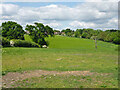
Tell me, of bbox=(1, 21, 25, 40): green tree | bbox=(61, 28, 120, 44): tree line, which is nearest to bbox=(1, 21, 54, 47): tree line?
bbox=(1, 21, 25, 40): green tree

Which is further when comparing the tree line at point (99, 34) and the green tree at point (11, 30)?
the tree line at point (99, 34)

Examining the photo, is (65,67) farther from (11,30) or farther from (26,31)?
(26,31)

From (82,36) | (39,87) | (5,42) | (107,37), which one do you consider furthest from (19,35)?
(82,36)

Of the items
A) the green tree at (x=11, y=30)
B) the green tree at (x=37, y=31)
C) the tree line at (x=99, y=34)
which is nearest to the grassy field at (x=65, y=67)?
the green tree at (x=11, y=30)

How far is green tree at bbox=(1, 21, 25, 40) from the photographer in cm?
5493

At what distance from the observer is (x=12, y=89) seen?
291 inches

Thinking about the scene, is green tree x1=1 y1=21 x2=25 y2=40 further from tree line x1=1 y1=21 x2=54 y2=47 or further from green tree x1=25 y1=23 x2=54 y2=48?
green tree x1=25 y1=23 x2=54 y2=48

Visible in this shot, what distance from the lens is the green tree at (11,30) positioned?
54.9m

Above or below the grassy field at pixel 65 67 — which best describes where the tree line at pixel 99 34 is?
above

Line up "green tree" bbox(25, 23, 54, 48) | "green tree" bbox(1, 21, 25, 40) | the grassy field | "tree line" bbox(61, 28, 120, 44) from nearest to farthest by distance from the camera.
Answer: the grassy field
"green tree" bbox(1, 21, 25, 40)
"green tree" bbox(25, 23, 54, 48)
"tree line" bbox(61, 28, 120, 44)

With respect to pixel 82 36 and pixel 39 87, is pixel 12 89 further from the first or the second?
pixel 82 36

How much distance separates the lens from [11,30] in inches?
2203

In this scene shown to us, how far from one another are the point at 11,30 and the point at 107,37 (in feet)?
197

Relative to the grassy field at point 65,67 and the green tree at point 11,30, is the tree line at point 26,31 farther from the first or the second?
the grassy field at point 65,67
